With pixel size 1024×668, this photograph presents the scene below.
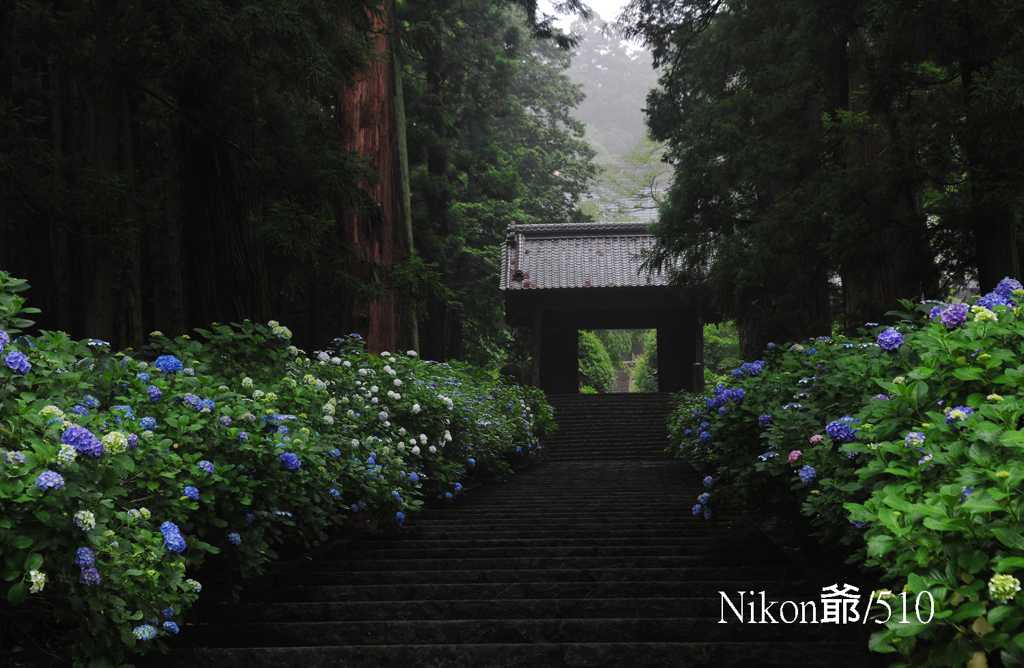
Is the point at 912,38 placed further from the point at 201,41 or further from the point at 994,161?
the point at 201,41

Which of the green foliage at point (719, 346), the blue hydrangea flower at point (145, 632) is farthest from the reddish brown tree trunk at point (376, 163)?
the green foliage at point (719, 346)

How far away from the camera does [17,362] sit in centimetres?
264

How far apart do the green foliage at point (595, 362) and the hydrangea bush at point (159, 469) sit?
68.0 feet

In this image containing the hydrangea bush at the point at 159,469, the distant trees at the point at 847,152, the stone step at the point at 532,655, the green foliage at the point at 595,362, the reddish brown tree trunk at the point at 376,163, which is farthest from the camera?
the green foliage at the point at 595,362

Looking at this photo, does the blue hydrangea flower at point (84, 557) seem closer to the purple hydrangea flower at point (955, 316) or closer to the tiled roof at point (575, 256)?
the purple hydrangea flower at point (955, 316)

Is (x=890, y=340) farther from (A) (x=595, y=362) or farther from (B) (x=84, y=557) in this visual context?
(A) (x=595, y=362)

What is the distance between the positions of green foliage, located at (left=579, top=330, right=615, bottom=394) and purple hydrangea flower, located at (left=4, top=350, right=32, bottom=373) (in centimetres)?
2266

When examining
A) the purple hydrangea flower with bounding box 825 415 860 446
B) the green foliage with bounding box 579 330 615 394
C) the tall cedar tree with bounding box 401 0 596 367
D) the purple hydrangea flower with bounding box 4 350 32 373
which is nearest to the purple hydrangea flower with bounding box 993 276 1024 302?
the purple hydrangea flower with bounding box 825 415 860 446

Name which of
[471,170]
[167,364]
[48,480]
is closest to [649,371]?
[471,170]

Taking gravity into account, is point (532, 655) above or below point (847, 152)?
below

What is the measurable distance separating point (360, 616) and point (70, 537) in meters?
1.29

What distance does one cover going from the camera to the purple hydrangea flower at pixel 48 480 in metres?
2.24

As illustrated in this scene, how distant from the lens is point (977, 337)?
103 inches

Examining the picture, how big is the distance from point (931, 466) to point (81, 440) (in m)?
2.62
